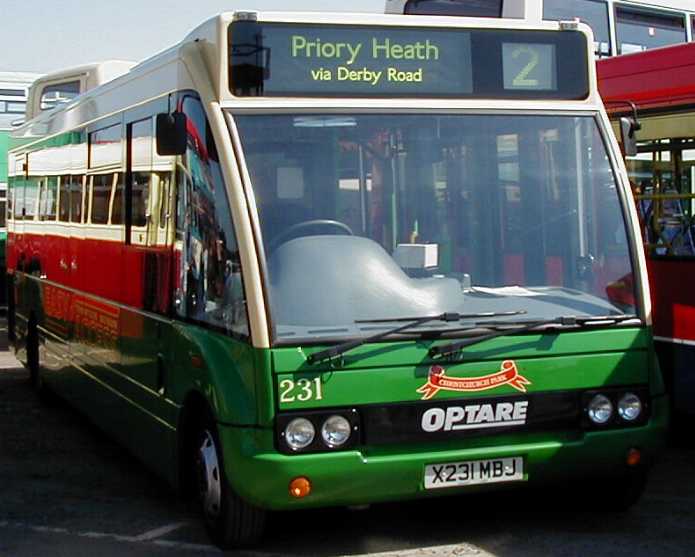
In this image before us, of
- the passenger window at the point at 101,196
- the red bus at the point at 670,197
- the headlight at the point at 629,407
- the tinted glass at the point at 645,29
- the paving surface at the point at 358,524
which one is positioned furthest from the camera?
the tinted glass at the point at 645,29

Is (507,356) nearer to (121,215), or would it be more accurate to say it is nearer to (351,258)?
(351,258)

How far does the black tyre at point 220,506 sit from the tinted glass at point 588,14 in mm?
6287

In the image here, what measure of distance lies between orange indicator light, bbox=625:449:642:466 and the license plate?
585 millimetres

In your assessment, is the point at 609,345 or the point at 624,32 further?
the point at 624,32

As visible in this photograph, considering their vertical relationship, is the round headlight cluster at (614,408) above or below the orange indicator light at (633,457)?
above

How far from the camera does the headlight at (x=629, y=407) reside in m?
6.58

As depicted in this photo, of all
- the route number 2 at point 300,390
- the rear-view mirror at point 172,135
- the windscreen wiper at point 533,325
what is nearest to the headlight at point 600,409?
the windscreen wiper at point 533,325

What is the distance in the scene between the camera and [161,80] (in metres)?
7.52

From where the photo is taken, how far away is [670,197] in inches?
345

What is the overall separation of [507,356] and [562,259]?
70 centimetres

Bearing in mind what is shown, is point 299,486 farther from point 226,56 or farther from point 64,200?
point 64,200

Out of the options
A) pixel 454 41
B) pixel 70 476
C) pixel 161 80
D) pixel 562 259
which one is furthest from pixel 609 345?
pixel 70 476

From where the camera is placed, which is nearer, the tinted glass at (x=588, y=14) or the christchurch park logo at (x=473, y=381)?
the christchurch park logo at (x=473, y=381)

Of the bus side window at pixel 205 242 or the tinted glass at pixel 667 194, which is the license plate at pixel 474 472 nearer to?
the bus side window at pixel 205 242
